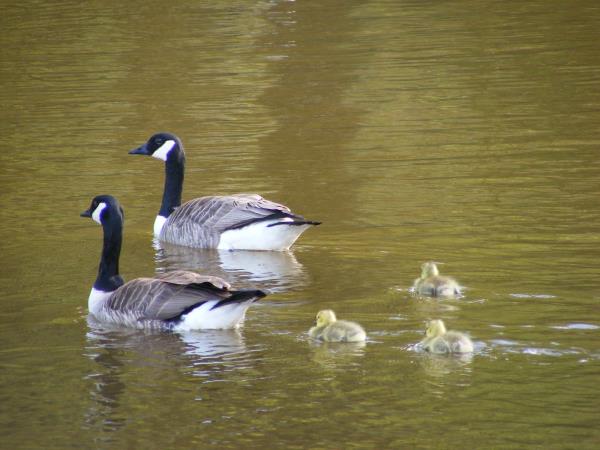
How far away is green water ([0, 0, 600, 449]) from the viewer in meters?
8.88

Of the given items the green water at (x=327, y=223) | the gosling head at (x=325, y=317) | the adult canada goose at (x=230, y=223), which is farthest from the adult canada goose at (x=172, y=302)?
the adult canada goose at (x=230, y=223)

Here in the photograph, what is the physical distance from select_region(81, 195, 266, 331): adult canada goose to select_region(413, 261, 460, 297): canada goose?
157 centimetres

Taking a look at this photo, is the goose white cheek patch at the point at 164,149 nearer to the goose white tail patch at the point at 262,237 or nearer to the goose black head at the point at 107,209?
the goose white tail patch at the point at 262,237

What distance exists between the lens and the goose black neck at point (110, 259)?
1141 centimetres

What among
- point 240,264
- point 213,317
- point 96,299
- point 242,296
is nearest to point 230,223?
point 240,264

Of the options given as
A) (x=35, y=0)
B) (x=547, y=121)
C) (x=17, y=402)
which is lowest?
(x=17, y=402)

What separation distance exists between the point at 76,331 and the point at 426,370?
308 cm

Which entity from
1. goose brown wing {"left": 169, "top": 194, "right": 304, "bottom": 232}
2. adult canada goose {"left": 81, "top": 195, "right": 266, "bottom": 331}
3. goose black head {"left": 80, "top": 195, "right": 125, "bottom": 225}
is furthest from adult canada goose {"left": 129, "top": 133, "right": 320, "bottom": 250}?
adult canada goose {"left": 81, "top": 195, "right": 266, "bottom": 331}

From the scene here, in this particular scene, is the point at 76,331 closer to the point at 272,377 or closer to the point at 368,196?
the point at 272,377

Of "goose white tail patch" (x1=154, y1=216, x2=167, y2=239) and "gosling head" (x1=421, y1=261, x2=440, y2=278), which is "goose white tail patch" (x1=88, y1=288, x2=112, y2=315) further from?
"goose white tail patch" (x1=154, y1=216, x2=167, y2=239)

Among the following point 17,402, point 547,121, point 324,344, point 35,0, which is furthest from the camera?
point 35,0

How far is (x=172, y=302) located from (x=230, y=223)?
3.18 metres

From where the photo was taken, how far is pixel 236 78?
24297 millimetres

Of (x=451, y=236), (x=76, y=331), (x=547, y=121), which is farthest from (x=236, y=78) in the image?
(x=76, y=331)
